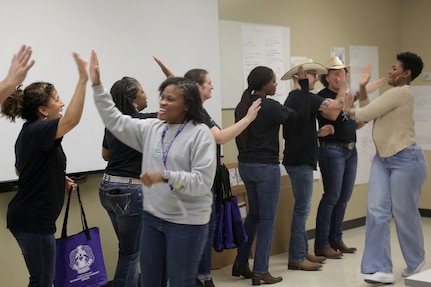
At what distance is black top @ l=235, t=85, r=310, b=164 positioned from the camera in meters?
4.36

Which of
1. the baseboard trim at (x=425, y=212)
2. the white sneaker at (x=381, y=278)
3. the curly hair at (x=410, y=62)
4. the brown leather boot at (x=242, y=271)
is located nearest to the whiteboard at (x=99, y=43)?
the brown leather boot at (x=242, y=271)

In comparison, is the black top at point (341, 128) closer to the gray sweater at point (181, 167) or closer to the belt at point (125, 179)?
the belt at point (125, 179)

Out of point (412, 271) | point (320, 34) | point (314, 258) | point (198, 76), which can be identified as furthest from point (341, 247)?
point (198, 76)

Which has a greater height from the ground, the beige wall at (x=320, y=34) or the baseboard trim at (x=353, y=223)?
the beige wall at (x=320, y=34)

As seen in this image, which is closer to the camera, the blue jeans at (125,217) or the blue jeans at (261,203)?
the blue jeans at (125,217)

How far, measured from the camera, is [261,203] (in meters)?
4.48

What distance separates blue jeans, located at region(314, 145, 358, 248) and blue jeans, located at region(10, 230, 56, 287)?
283cm

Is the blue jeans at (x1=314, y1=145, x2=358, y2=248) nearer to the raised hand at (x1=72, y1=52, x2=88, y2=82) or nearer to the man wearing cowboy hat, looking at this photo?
the man wearing cowboy hat

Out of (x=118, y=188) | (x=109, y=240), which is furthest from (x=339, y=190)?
(x=118, y=188)

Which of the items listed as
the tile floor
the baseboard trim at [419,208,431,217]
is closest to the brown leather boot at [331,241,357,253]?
the tile floor

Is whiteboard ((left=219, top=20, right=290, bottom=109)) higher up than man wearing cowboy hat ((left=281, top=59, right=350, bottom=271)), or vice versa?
whiteboard ((left=219, top=20, right=290, bottom=109))

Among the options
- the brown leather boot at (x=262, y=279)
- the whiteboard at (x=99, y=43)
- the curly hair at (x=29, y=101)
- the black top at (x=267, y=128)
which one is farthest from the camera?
the brown leather boot at (x=262, y=279)

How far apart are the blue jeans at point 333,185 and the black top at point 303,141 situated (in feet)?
1.13

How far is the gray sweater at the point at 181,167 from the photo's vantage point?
2654 mm
